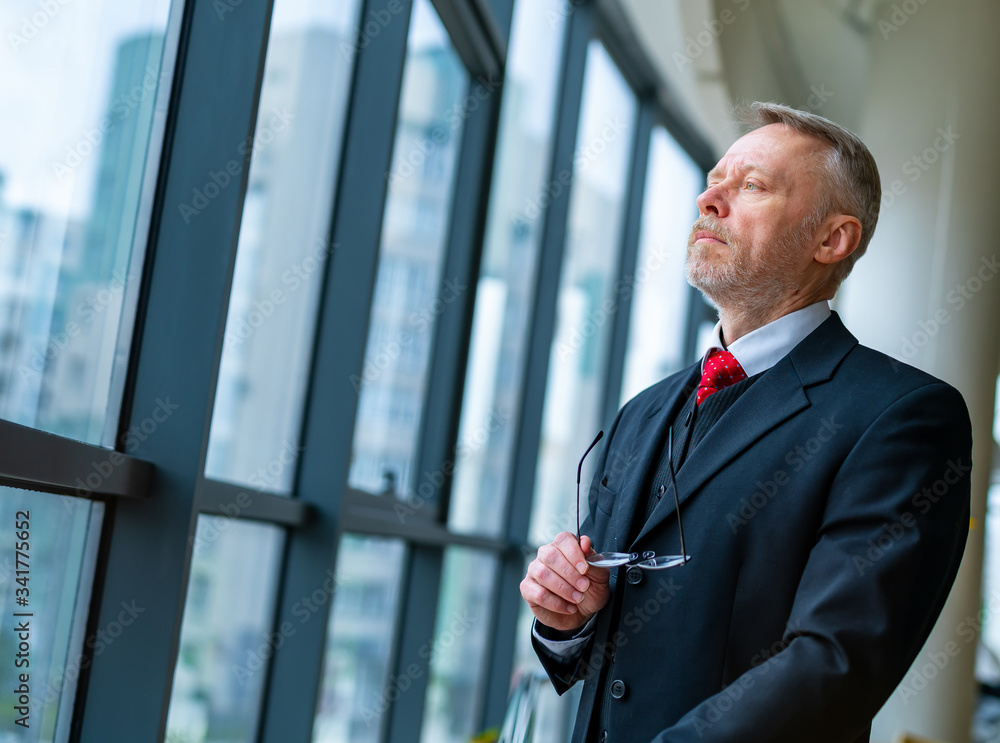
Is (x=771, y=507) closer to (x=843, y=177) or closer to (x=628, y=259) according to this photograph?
(x=843, y=177)

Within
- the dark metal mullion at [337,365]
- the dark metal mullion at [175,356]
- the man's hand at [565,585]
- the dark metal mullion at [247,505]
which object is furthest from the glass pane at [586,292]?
the man's hand at [565,585]

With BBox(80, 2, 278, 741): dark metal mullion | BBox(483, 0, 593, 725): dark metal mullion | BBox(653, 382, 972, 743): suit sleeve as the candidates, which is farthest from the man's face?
BBox(483, 0, 593, 725): dark metal mullion

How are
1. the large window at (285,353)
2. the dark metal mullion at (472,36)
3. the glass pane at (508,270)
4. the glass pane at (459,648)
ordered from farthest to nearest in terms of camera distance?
the glass pane at (508,270)
the glass pane at (459,648)
the dark metal mullion at (472,36)
the large window at (285,353)

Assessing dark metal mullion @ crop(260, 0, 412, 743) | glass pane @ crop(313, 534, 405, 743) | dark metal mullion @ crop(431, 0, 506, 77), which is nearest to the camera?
dark metal mullion @ crop(260, 0, 412, 743)

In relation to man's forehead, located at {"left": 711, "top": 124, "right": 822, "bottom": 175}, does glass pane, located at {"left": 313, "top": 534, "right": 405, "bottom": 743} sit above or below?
below

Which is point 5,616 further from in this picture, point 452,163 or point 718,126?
point 718,126

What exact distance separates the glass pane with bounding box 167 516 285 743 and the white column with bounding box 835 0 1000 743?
3252 millimetres

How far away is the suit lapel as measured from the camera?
137 cm

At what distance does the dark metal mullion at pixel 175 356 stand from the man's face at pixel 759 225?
94cm

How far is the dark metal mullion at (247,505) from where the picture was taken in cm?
214

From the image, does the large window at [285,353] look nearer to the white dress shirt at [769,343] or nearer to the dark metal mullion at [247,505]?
the dark metal mullion at [247,505]

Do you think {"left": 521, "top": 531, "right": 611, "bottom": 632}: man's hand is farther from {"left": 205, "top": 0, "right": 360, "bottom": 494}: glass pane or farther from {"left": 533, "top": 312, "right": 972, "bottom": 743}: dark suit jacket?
{"left": 205, "top": 0, "right": 360, "bottom": 494}: glass pane

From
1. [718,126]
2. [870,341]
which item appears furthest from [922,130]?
[718,126]

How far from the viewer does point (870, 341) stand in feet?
16.4
